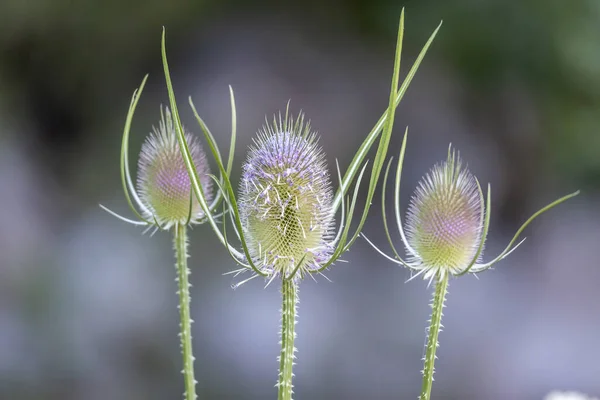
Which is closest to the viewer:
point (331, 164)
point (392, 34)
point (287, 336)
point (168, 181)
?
point (287, 336)

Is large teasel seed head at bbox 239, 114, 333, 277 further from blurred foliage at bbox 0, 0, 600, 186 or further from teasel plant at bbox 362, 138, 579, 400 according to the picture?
blurred foliage at bbox 0, 0, 600, 186

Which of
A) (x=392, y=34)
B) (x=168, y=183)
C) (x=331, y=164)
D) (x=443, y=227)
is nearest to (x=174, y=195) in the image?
(x=168, y=183)

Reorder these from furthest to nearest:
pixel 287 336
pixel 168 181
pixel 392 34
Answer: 1. pixel 392 34
2. pixel 168 181
3. pixel 287 336

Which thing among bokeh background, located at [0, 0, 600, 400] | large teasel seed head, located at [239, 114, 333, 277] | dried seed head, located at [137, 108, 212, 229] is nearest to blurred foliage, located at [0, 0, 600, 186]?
bokeh background, located at [0, 0, 600, 400]

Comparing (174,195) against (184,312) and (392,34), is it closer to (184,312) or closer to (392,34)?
(184,312)

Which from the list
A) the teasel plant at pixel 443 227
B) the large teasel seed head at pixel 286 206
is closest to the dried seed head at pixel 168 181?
the large teasel seed head at pixel 286 206

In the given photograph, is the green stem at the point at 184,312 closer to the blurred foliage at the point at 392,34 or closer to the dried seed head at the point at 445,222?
the dried seed head at the point at 445,222

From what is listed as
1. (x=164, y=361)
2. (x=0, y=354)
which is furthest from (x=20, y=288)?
(x=164, y=361)

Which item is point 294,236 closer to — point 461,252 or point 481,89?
point 461,252
